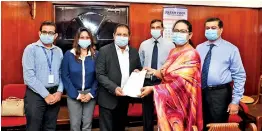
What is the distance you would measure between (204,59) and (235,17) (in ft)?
8.03

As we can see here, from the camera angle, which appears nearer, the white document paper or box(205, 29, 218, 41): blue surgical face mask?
the white document paper

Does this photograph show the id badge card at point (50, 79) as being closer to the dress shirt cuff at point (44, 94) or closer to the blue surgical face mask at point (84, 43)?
the dress shirt cuff at point (44, 94)

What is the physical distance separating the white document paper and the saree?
21cm

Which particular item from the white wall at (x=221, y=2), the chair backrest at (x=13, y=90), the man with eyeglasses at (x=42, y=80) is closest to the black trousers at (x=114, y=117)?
the man with eyeglasses at (x=42, y=80)

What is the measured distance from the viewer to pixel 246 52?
5281 mm

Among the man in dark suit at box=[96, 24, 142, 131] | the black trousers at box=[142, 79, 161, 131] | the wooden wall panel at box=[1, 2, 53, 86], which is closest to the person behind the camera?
the man in dark suit at box=[96, 24, 142, 131]

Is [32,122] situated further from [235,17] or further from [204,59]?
[235,17]

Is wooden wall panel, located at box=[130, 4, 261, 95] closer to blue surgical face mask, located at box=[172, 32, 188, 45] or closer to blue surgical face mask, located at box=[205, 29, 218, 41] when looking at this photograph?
blue surgical face mask, located at box=[205, 29, 218, 41]

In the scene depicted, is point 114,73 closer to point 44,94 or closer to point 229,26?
point 44,94

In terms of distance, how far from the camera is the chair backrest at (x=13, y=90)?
152 inches

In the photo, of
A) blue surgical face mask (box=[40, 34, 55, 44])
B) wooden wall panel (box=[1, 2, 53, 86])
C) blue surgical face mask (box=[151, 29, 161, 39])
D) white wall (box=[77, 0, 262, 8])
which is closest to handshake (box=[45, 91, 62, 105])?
blue surgical face mask (box=[40, 34, 55, 44])

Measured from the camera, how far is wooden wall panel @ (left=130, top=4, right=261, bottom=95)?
15.3 ft

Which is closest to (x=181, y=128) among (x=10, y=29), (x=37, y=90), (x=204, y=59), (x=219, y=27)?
(x=204, y=59)

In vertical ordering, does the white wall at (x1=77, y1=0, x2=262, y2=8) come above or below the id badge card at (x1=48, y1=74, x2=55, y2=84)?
above
